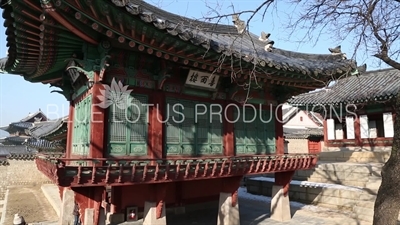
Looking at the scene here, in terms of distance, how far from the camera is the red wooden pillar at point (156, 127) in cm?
850

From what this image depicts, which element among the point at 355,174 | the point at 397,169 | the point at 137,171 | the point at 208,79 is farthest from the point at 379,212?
the point at 355,174

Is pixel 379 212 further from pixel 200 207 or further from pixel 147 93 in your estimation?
pixel 200 207

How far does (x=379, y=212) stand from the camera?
548cm

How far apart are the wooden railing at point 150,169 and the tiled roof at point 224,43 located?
3166 mm

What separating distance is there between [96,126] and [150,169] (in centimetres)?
180

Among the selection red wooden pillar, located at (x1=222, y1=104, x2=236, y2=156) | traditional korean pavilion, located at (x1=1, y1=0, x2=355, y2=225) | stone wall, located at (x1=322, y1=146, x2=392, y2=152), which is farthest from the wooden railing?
stone wall, located at (x1=322, y1=146, x2=392, y2=152)

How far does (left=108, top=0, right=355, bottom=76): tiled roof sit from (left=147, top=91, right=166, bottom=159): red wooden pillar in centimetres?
222

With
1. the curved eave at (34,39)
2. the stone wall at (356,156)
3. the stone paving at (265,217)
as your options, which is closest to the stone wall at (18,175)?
the stone paving at (265,217)

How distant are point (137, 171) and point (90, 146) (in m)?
1.46

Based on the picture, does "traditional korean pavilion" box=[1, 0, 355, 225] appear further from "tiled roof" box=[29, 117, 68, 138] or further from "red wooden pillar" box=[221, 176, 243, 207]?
"tiled roof" box=[29, 117, 68, 138]

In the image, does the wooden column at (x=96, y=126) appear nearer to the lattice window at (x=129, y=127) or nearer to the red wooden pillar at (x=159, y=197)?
the lattice window at (x=129, y=127)

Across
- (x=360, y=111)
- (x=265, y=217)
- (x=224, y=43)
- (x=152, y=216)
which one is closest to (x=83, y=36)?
(x=152, y=216)

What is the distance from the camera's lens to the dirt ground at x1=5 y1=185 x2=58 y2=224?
15.8 meters

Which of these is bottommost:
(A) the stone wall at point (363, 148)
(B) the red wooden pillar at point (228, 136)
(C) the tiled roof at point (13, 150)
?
(C) the tiled roof at point (13, 150)
